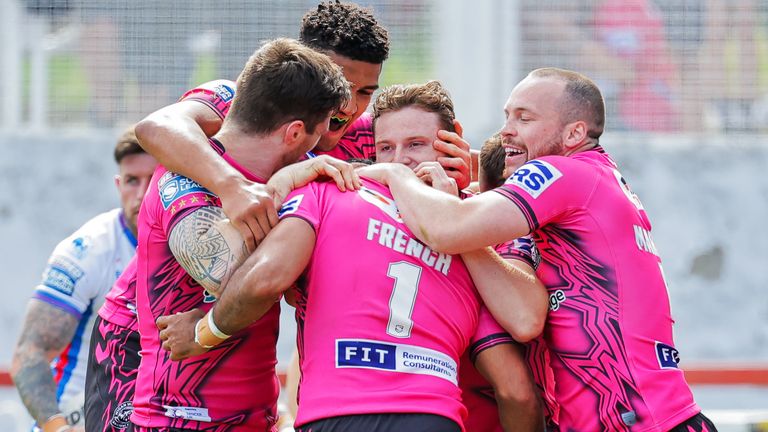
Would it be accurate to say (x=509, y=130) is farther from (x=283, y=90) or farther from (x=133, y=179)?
(x=133, y=179)

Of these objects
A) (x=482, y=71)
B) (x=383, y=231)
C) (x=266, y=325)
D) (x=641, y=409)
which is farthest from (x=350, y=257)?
(x=482, y=71)

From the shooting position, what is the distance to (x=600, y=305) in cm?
364

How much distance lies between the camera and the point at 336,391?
331cm

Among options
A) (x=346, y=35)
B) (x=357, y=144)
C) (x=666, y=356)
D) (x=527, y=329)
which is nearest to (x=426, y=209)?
(x=527, y=329)

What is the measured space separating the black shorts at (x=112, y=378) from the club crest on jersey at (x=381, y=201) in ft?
4.41

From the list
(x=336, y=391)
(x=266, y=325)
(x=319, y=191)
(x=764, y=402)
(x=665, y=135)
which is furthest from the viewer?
(x=665, y=135)

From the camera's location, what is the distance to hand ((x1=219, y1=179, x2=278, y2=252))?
3.46m

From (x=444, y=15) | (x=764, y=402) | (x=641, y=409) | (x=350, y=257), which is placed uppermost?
(x=444, y=15)

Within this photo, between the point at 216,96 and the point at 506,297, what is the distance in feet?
4.65

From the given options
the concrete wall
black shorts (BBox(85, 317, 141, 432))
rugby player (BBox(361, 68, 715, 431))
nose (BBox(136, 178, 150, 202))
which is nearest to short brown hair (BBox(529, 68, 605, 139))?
rugby player (BBox(361, 68, 715, 431))

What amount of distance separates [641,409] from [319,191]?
4.11 ft

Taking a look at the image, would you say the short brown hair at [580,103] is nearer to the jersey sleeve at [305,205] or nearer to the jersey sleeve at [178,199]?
the jersey sleeve at [305,205]

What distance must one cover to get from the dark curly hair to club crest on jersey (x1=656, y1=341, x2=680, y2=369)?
171cm

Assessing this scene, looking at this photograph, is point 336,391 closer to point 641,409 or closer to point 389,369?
point 389,369
